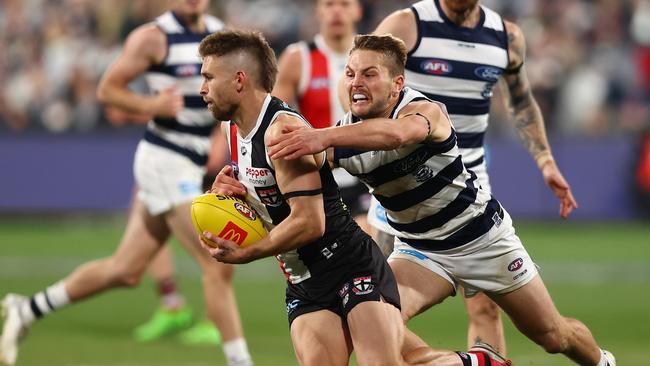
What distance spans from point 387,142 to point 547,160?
2049 mm

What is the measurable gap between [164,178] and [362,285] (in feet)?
9.78

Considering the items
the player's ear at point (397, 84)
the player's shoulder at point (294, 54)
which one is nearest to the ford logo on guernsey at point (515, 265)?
the player's ear at point (397, 84)

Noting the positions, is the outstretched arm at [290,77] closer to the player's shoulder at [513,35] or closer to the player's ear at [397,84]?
the player's shoulder at [513,35]

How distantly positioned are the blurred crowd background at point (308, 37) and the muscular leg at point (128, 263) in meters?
8.80

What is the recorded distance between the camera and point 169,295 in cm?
1014

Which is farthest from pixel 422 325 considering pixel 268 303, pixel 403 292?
pixel 403 292

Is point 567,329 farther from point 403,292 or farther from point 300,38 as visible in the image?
point 300,38

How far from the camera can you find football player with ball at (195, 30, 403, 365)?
18.5ft

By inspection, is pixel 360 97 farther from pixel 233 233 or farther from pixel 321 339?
pixel 321 339

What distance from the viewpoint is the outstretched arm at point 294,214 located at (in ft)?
18.4

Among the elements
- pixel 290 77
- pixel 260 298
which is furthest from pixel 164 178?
pixel 260 298

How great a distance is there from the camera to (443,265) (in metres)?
6.46

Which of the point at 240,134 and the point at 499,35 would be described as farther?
the point at 499,35

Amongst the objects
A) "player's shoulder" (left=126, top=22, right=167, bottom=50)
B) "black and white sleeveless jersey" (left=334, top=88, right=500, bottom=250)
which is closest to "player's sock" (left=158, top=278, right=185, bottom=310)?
"player's shoulder" (left=126, top=22, right=167, bottom=50)
